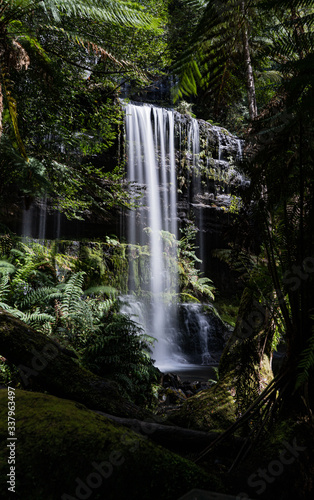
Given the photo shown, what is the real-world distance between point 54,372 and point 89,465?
4.01ft

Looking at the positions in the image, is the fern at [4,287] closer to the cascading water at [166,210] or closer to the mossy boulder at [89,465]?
the mossy boulder at [89,465]

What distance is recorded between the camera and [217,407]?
2.42m

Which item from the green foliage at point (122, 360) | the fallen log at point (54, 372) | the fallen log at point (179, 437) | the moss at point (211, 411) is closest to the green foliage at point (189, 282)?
the green foliage at point (122, 360)

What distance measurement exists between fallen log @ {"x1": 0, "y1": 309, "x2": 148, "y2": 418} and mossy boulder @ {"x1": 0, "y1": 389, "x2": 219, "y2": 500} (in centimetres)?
88

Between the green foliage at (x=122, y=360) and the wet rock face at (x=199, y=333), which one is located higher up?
the green foliage at (x=122, y=360)

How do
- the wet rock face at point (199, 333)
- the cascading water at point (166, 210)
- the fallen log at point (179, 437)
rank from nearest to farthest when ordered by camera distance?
the fallen log at point (179, 437) < the wet rock face at point (199, 333) < the cascading water at point (166, 210)

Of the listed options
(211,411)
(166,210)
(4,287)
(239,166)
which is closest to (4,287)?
(4,287)

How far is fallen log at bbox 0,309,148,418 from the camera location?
2066mm

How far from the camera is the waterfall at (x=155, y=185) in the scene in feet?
36.1

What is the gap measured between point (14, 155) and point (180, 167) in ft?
34.3

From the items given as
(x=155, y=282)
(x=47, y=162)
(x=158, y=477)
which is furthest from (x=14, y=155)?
(x=155, y=282)

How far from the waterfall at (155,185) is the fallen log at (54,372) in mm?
7674

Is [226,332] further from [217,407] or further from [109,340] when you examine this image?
[217,407]

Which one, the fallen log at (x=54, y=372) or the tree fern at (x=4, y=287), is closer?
the fallen log at (x=54, y=372)
